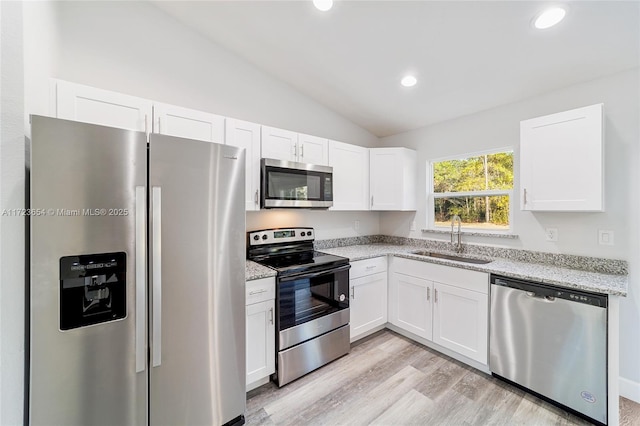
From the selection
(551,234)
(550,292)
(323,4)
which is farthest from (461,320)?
(323,4)

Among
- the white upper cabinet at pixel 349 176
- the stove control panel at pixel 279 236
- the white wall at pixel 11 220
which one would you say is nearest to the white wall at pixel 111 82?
the white wall at pixel 11 220

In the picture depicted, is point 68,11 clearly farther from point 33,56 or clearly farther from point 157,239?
point 157,239

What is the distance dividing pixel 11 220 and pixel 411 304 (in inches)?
115

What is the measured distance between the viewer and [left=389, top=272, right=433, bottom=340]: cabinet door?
2.52 m

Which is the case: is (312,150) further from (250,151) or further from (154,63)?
(154,63)

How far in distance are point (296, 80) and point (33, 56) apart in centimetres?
202

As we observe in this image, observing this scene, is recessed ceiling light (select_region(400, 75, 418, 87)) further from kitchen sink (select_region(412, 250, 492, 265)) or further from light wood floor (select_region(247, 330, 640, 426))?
light wood floor (select_region(247, 330, 640, 426))

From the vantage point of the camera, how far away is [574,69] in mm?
1959

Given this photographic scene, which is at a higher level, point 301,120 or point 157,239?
point 301,120

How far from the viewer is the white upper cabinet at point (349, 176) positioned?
2859 mm

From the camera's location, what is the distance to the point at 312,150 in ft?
8.71

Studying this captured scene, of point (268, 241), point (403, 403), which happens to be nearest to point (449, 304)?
point (403, 403)

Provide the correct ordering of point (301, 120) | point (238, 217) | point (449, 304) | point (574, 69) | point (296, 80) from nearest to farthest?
point (238, 217) < point (574, 69) < point (449, 304) < point (296, 80) < point (301, 120)

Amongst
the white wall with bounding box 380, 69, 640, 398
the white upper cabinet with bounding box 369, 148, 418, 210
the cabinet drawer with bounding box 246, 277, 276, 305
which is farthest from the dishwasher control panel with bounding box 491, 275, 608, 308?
the cabinet drawer with bounding box 246, 277, 276, 305
